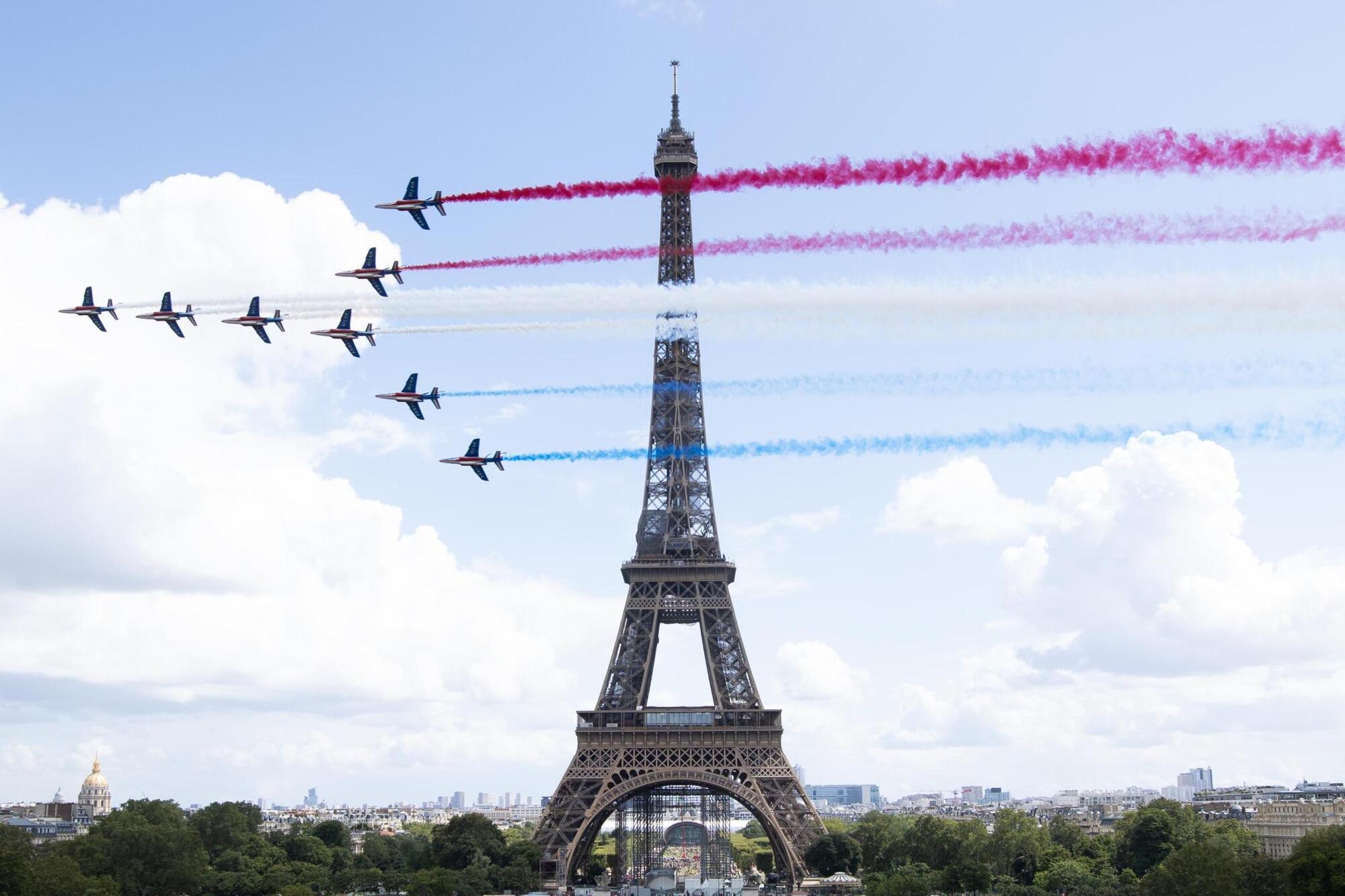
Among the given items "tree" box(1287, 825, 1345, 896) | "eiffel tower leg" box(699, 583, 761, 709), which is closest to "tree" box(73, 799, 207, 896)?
"eiffel tower leg" box(699, 583, 761, 709)

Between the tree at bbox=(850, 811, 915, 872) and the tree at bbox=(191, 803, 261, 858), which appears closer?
the tree at bbox=(191, 803, 261, 858)

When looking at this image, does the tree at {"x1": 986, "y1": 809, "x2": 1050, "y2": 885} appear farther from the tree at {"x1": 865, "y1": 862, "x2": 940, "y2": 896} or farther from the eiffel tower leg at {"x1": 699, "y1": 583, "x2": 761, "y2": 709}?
the eiffel tower leg at {"x1": 699, "y1": 583, "x2": 761, "y2": 709}

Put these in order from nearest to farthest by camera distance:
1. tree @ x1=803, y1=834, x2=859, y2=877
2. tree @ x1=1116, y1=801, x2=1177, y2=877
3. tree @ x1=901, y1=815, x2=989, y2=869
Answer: tree @ x1=803, y1=834, x2=859, y2=877 → tree @ x1=1116, y1=801, x2=1177, y2=877 → tree @ x1=901, y1=815, x2=989, y2=869

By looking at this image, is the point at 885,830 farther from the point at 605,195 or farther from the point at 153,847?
the point at 605,195

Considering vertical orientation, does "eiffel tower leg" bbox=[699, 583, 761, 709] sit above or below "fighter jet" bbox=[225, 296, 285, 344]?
below

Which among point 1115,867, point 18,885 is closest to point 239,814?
point 18,885

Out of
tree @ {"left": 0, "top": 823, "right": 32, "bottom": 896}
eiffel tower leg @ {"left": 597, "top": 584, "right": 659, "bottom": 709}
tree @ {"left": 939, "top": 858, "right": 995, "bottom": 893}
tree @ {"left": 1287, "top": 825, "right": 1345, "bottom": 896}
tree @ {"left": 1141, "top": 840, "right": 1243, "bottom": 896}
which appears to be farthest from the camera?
eiffel tower leg @ {"left": 597, "top": 584, "right": 659, "bottom": 709}
